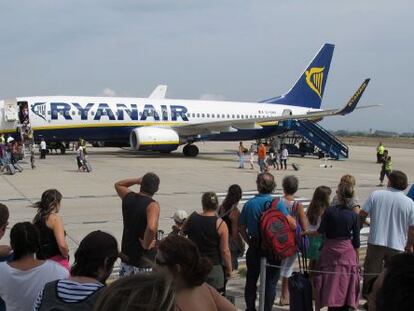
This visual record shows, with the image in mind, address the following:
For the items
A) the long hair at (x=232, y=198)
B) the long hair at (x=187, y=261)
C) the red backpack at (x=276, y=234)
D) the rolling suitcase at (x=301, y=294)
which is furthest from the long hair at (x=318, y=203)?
the long hair at (x=187, y=261)

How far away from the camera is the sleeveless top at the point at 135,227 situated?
5.23 meters

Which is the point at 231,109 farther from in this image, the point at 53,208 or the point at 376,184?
the point at 53,208

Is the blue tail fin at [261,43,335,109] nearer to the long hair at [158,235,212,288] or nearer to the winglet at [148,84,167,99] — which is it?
the winglet at [148,84,167,99]

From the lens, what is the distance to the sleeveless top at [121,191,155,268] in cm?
523

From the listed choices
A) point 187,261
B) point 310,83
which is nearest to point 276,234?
point 187,261

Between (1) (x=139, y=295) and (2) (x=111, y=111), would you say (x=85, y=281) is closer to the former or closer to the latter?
(1) (x=139, y=295)

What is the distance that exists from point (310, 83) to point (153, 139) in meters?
15.7

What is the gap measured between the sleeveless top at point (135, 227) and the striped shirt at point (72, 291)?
2408mm

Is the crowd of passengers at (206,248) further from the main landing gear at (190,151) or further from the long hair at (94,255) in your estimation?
the main landing gear at (190,151)

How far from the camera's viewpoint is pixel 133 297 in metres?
1.74

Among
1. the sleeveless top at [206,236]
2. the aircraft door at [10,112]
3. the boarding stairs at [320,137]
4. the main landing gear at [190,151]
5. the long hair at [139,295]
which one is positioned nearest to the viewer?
the long hair at [139,295]

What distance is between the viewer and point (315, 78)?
40.0m

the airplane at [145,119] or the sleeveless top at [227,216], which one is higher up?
the airplane at [145,119]

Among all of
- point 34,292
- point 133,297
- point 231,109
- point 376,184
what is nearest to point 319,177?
point 376,184
